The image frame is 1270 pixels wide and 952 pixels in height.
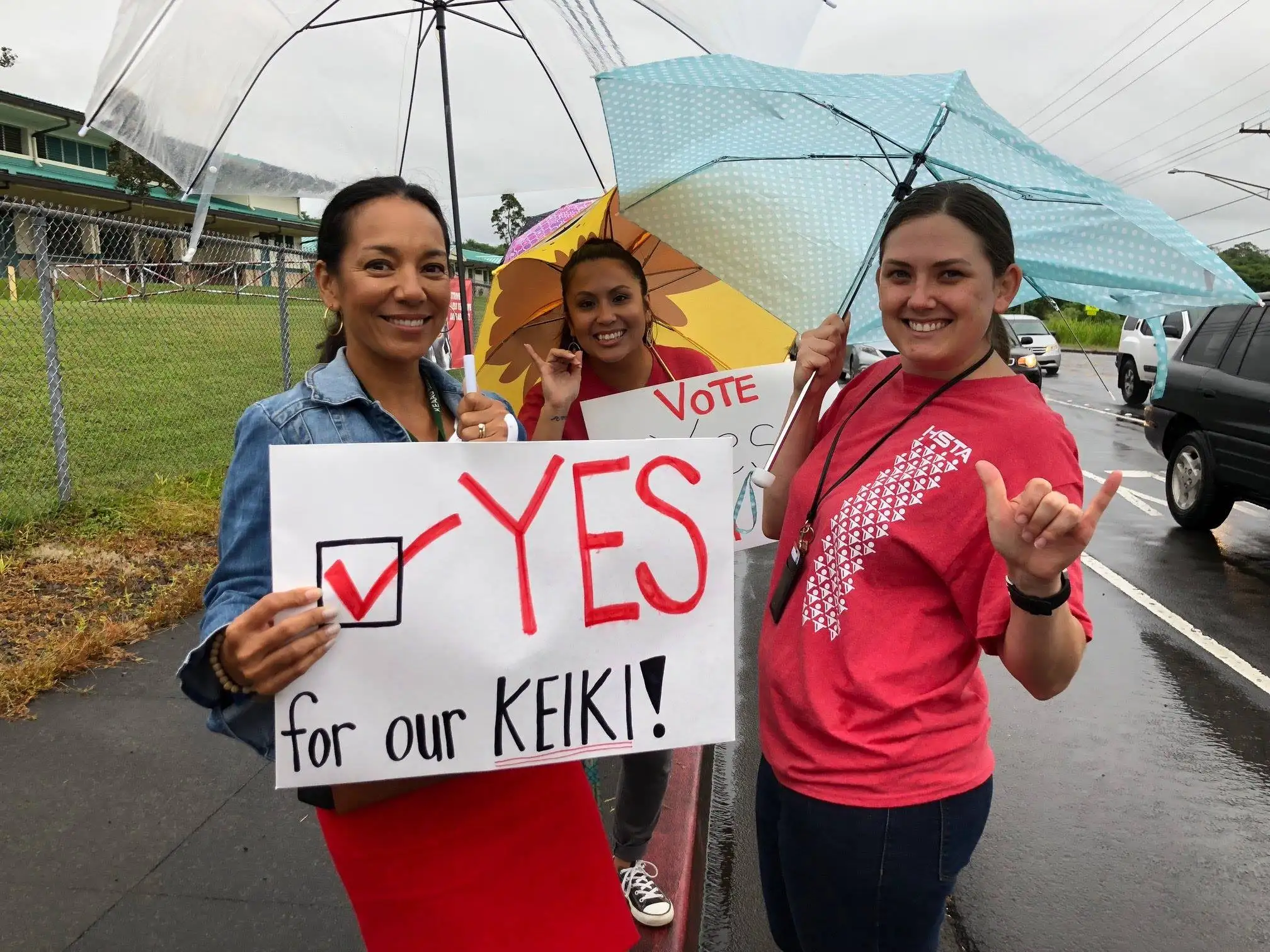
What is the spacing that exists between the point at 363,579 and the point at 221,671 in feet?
0.85

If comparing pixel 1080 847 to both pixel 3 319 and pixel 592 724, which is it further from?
pixel 3 319

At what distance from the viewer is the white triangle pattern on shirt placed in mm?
1534

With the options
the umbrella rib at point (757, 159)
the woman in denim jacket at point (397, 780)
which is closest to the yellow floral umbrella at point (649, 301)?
the umbrella rib at point (757, 159)

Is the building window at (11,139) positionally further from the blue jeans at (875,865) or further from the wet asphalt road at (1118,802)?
the blue jeans at (875,865)

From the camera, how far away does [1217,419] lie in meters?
7.71

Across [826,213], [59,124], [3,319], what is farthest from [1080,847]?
[59,124]

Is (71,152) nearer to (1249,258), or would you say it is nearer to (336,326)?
(336,326)

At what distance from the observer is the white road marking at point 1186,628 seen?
5.04 metres

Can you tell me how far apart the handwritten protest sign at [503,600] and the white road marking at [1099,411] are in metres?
15.2

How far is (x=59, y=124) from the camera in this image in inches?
Result: 1420

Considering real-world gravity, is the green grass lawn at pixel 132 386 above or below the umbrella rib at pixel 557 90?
below

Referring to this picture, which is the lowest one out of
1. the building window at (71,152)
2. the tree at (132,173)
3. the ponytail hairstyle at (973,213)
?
the ponytail hairstyle at (973,213)

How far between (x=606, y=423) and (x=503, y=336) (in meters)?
0.56

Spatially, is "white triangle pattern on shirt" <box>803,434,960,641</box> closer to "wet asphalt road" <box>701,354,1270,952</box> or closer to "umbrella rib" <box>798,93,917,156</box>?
"wet asphalt road" <box>701,354,1270,952</box>
